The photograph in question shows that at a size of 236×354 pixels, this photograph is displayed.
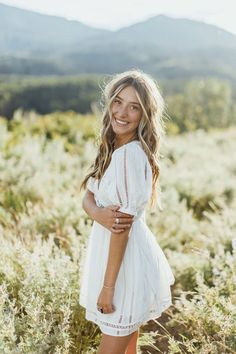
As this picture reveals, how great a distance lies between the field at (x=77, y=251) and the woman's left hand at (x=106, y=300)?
1.06 feet

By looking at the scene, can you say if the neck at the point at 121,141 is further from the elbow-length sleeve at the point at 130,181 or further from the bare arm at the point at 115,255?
→ the bare arm at the point at 115,255

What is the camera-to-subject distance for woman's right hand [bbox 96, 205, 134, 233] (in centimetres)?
248

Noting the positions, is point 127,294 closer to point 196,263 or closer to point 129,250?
point 129,250

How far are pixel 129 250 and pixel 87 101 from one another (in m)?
64.4

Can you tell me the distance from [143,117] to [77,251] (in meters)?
1.69

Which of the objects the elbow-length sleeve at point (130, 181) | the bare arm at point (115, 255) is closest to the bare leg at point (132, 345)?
the bare arm at point (115, 255)

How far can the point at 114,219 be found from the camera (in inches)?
98.7

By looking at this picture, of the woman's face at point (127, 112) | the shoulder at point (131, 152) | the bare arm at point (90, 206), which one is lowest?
the bare arm at point (90, 206)

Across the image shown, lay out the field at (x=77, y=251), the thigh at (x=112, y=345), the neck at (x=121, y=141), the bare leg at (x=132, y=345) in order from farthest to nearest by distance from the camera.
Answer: the field at (x=77, y=251)
the bare leg at (x=132, y=345)
the neck at (x=121, y=141)
the thigh at (x=112, y=345)

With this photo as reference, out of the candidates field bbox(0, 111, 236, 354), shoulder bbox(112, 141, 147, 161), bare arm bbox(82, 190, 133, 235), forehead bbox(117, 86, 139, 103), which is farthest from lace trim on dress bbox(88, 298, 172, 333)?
forehead bbox(117, 86, 139, 103)

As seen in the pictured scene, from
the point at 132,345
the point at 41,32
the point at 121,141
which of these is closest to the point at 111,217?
the point at 121,141

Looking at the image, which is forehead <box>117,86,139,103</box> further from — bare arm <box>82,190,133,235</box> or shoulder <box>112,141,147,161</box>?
bare arm <box>82,190,133,235</box>

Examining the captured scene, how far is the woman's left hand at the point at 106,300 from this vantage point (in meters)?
2.52

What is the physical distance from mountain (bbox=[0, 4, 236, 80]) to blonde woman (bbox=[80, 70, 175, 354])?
64213 mm
